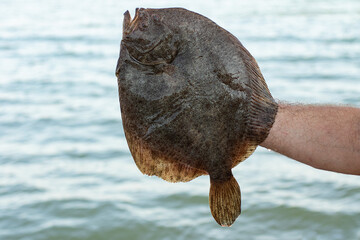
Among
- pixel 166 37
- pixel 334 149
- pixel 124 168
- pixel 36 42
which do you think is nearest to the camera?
pixel 166 37

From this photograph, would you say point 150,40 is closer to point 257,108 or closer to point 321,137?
point 257,108

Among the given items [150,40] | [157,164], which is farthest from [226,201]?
[150,40]

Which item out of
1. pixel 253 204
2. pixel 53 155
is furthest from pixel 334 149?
pixel 53 155

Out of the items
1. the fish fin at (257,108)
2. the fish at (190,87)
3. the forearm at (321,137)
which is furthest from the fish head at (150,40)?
the forearm at (321,137)

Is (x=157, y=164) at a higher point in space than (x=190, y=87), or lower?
lower

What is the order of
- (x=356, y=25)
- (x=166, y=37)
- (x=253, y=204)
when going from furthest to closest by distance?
(x=356, y=25) < (x=253, y=204) < (x=166, y=37)

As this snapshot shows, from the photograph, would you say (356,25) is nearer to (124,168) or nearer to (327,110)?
(124,168)

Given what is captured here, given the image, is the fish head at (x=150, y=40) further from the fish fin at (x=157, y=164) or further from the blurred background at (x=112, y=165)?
the blurred background at (x=112, y=165)

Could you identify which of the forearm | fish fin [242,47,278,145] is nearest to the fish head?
fish fin [242,47,278,145]
